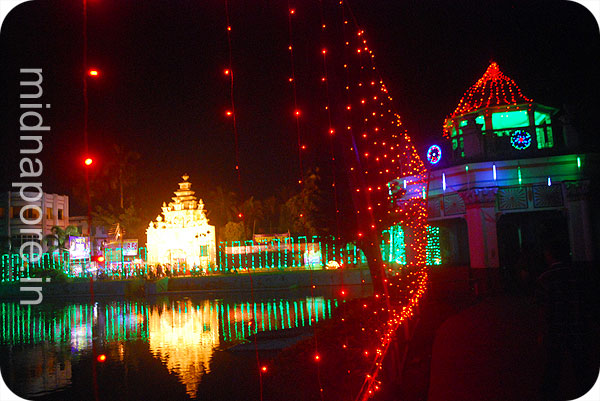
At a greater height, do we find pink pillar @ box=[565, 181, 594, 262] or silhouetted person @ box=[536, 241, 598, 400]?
pink pillar @ box=[565, 181, 594, 262]

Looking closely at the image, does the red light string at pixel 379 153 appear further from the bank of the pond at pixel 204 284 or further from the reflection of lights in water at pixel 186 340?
the bank of the pond at pixel 204 284

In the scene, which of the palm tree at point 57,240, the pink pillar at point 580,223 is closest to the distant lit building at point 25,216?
the palm tree at point 57,240

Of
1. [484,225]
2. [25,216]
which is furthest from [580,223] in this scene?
[25,216]

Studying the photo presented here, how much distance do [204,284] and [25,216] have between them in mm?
21417

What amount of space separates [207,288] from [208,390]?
73.3 ft

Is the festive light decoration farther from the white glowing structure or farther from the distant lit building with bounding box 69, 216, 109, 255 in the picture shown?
the distant lit building with bounding box 69, 216, 109, 255

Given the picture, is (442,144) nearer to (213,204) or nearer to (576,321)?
(576,321)

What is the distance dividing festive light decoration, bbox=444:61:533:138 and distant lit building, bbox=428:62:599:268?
4cm

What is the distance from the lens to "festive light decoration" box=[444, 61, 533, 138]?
20.7 m

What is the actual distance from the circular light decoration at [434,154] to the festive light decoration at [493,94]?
1.14 metres

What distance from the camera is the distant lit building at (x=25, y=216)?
39.7 m

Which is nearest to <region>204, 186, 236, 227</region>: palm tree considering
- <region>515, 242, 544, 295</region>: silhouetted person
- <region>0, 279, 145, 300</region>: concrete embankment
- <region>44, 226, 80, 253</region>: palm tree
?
<region>44, 226, 80, 253</region>: palm tree

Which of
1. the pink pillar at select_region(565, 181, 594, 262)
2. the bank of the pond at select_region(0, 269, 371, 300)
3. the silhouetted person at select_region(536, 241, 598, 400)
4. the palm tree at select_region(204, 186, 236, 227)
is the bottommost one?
the bank of the pond at select_region(0, 269, 371, 300)

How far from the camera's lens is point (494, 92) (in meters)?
21.0
